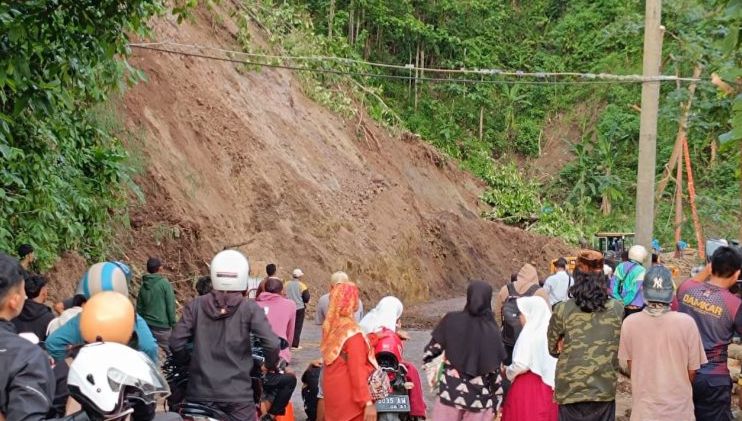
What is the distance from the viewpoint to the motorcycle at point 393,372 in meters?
8.76

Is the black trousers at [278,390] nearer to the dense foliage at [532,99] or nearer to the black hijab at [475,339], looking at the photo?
the black hijab at [475,339]

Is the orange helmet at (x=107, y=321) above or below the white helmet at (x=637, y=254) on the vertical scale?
above

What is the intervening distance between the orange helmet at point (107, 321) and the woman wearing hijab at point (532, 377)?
4588 mm

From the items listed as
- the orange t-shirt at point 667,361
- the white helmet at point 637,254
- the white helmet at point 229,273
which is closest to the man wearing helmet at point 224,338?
the white helmet at point 229,273

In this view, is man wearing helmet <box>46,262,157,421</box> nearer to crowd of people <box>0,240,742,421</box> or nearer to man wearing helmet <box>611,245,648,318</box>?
crowd of people <box>0,240,742,421</box>

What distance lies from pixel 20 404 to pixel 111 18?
Answer: 6.15 metres

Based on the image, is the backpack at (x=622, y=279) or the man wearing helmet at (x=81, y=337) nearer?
the man wearing helmet at (x=81, y=337)

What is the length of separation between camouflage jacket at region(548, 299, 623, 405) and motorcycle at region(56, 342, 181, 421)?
14.0 feet

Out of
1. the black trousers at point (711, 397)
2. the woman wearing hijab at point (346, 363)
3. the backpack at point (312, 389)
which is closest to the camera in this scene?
the black trousers at point (711, 397)

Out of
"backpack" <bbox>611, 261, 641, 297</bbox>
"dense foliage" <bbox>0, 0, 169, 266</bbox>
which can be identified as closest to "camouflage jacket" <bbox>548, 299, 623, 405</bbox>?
"dense foliage" <bbox>0, 0, 169, 266</bbox>

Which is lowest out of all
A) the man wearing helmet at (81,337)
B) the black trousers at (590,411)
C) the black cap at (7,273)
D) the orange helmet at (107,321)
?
the black trousers at (590,411)

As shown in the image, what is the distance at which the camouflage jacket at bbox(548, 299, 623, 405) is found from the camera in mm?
7402

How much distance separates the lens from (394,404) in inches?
345

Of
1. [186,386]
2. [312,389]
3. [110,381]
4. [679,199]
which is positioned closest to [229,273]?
[186,386]
